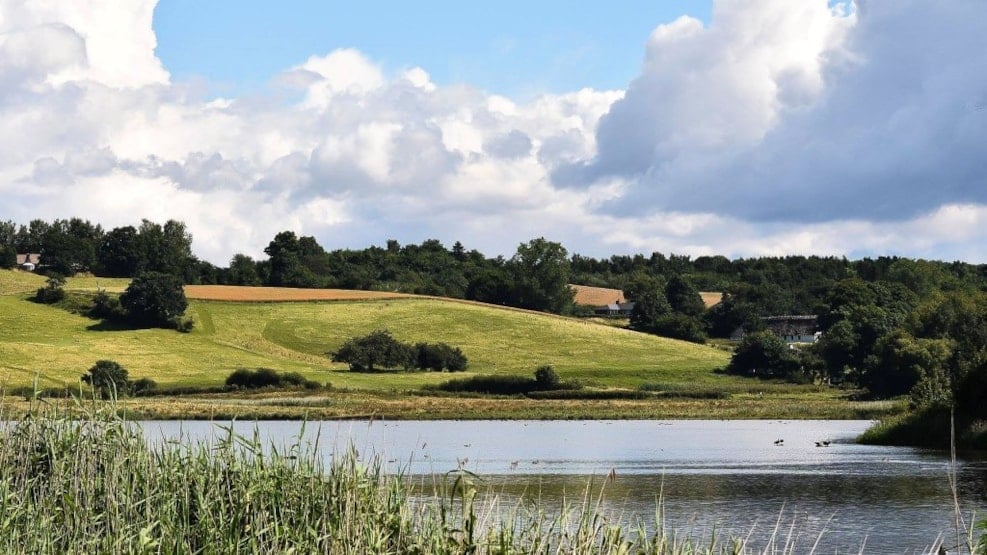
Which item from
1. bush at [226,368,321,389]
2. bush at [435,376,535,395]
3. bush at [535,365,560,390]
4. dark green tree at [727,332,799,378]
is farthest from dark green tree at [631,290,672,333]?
bush at [226,368,321,389]

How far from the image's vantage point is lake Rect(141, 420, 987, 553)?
28484 millimetres

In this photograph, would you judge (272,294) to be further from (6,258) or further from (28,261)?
(28,261)

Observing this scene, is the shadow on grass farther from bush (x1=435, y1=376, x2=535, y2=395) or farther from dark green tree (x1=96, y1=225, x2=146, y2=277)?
dark green tree (x1=96, y1=225, x2=146, y2=277)

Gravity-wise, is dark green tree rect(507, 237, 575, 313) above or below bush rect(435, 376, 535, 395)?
above

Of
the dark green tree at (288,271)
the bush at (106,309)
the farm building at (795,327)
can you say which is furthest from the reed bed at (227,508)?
the farm building at (795,327)

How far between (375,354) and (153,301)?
81.6 ft

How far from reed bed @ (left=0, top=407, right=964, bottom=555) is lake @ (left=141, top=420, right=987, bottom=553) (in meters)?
0.52

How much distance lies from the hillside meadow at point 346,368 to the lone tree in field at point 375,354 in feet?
5.13

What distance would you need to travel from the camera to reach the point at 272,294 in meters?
150

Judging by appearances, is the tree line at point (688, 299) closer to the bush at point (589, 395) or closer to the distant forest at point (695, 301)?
the distant forest at point (695, 301)

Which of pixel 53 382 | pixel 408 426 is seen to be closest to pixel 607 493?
pixel 408 426

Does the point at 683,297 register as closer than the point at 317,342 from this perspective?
No

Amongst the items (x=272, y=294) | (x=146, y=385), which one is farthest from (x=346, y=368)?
(x=272, y=294)

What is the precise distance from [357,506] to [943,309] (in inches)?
4560
